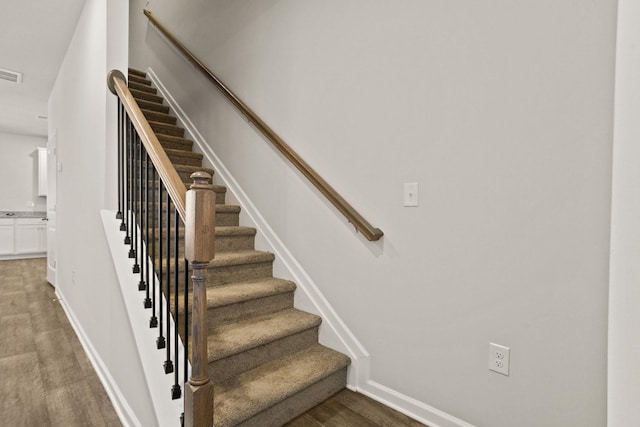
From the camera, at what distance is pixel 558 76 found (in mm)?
1336

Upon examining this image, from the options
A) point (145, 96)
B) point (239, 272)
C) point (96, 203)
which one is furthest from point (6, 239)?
point (239, 272)

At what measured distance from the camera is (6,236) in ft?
21.2

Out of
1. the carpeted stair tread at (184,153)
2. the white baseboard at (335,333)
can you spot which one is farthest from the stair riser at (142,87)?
the white baseboard at (335,333)

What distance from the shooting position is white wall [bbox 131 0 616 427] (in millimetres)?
1290

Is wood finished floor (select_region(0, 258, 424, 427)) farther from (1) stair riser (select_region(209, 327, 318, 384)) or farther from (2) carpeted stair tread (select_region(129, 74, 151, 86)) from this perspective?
(2) carpeted stair tread (select_region(129, 74, 151, 86))

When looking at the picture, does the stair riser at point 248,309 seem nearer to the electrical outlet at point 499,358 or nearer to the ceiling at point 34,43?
the electrical outlet at point 499,358

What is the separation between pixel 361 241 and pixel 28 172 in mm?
8045

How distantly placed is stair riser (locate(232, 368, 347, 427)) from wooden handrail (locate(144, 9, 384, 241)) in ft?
2.67

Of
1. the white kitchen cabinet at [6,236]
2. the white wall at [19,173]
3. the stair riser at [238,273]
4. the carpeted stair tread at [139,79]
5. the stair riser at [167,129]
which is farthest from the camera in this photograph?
the white wall at [19,173]

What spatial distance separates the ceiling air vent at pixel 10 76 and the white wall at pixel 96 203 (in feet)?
3.78

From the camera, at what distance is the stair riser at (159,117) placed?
12.2 ft

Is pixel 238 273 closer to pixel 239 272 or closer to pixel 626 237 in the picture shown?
pixel 239 272

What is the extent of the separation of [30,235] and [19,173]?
130 centimetres

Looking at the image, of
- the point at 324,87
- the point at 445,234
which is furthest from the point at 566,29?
the point at 324,87
